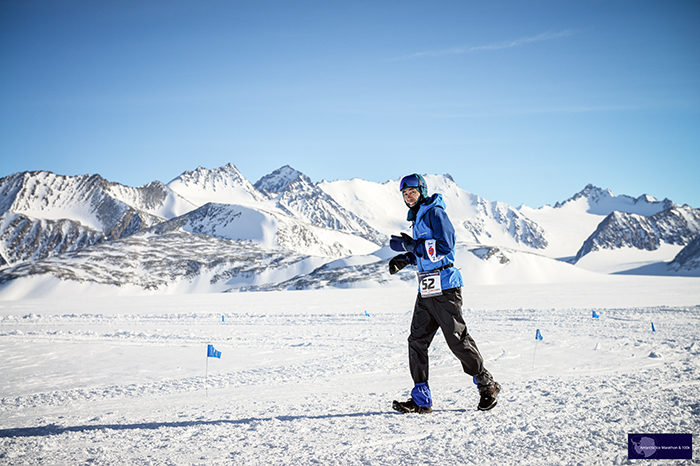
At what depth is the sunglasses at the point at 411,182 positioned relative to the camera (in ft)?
18.4

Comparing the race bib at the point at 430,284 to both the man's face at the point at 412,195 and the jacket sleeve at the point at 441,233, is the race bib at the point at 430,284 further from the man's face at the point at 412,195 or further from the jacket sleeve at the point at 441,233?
the man's face at the point at 412,195

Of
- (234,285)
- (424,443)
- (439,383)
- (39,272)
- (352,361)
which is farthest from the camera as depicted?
(234,285)

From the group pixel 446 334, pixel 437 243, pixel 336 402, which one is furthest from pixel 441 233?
pixel 336 402

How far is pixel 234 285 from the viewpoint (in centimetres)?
12400

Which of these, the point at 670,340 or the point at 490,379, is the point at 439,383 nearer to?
the point at 490,379

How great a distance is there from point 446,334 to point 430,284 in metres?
0.59

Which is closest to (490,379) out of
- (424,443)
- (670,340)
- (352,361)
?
(424,443)

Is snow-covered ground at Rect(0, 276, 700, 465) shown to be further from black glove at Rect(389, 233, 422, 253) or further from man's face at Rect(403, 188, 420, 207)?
man's face at Rect(403, 188, 420, 207)

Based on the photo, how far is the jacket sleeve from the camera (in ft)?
16.9

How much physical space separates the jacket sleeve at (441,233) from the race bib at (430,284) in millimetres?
239

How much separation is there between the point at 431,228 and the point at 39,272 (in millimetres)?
128225

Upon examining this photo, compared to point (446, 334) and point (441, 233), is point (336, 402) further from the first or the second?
point (441, 233)

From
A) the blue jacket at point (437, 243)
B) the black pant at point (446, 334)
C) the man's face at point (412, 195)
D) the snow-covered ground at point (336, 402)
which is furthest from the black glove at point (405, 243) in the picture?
the snow-covered ground at point (336, 402)

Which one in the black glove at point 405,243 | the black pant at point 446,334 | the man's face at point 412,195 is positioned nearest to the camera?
the black pant at point 446,334
